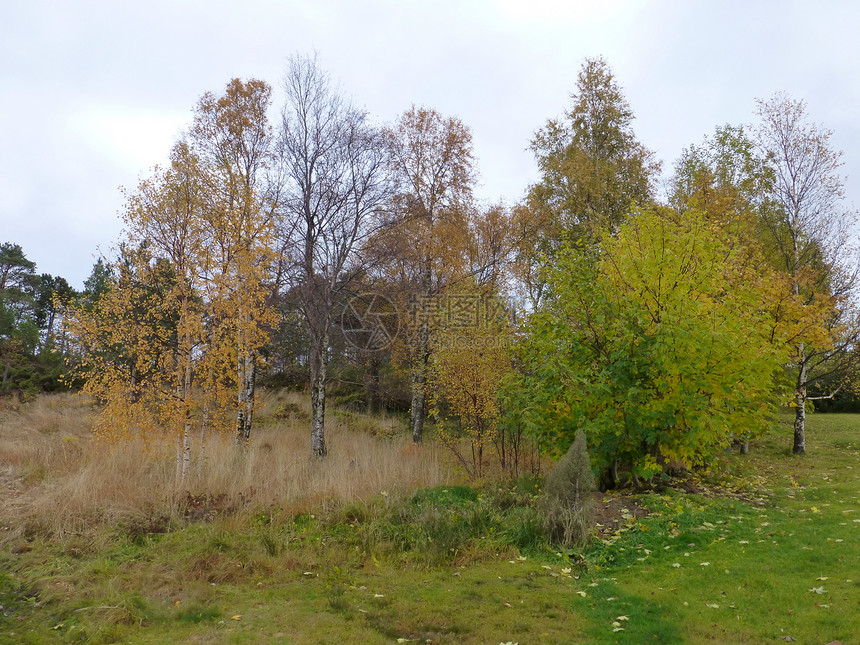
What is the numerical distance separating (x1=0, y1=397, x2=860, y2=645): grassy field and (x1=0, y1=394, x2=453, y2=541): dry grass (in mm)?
44

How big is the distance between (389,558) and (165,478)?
4889 mm

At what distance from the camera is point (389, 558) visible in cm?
649

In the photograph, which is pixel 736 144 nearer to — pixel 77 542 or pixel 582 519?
pixel 582 519

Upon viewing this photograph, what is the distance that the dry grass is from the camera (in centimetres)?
717

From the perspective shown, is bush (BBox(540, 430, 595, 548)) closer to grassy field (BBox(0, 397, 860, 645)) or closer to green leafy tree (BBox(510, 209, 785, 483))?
grassy field (BBox(0, 397, 860, 645))

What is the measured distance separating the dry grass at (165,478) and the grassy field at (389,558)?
4 centimetres

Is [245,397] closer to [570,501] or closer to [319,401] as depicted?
[319,401]

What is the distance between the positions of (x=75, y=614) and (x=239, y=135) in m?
13.1

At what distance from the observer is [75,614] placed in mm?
4637

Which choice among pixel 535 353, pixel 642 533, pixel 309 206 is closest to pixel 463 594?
pixel 642 533

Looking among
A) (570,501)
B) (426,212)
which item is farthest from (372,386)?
(570,501)

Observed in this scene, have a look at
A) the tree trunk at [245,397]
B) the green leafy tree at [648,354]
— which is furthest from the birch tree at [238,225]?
the green leafy tree at [648,354]

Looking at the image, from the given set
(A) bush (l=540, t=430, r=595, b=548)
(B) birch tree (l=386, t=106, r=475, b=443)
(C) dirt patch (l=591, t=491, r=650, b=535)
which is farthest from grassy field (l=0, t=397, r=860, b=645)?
(B) birch tree (l=386, t=106, r=475, b=443)

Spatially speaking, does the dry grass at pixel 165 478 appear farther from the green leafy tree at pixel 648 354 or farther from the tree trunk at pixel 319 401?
the green leafy tree at pixel 648 354
